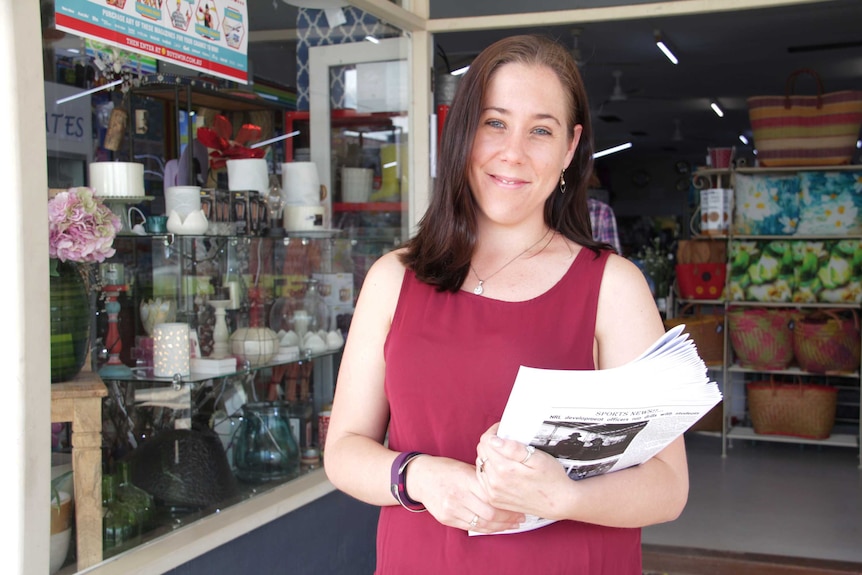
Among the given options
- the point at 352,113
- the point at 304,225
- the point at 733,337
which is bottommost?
the point at 733,337

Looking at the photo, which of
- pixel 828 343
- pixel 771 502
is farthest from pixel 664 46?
pixel 771 502

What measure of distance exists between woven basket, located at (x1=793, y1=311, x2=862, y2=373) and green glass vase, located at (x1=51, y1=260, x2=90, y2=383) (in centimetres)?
489

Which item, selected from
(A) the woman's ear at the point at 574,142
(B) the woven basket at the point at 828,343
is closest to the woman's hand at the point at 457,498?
(A) the woman's ear at the point at 574,142

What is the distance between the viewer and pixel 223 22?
249cm

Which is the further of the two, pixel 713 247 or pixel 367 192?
pixel 713 247

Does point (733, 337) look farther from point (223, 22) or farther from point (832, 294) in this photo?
point (223, 22)

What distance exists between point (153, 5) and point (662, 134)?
13.6 meters

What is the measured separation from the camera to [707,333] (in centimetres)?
592

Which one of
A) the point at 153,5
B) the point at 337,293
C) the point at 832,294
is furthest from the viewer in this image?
A: the point at 832,294

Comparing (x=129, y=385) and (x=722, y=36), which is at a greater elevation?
(x=722, y=36)

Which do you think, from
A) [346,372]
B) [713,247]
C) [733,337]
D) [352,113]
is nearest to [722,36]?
[713,247]

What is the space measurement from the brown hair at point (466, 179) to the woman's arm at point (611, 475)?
13cm

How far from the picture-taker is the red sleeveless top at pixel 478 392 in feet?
4.09

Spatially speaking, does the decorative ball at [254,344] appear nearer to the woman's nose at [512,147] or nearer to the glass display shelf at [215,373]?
the glass display shelf at [215,373]
